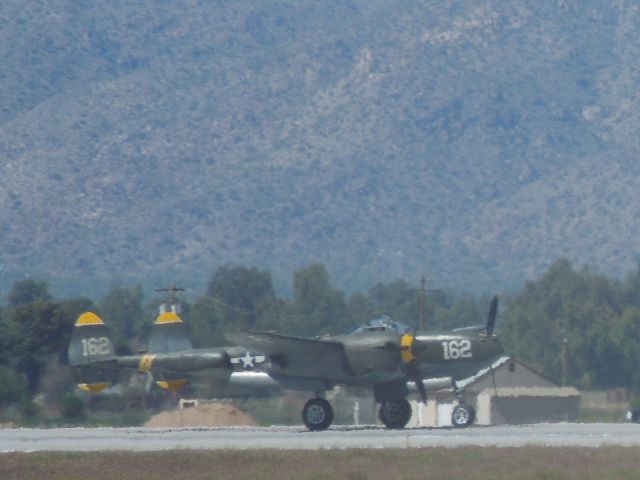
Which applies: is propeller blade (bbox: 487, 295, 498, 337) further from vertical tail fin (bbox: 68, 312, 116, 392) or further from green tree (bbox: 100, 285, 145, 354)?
green tree (bbox: 100, 285, 145, 354)

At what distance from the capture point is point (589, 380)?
72.9 m

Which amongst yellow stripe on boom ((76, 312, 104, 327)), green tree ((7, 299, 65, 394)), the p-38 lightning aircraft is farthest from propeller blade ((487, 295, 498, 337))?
green tree ((7, 299, 65, 394))

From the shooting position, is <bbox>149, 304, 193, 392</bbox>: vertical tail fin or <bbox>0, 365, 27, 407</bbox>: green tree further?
<bbox>0, 365, 27, 407</bbox>: green tree

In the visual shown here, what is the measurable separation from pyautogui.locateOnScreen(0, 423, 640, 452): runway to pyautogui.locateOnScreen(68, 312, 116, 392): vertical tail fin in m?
2.27

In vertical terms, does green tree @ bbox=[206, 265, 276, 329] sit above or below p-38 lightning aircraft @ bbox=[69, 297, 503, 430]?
above

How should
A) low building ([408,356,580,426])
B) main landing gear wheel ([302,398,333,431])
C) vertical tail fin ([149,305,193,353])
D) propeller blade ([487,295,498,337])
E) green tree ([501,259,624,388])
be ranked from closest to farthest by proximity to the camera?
main landing gear wheel ([302,398,333,431])
propeller blade ([487,295,498,337])
vertical tail fin ([149,305,193,353])
low building ([408,356,580,426])
green tree ([501,259,624,388])

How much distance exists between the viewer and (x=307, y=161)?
173 metres

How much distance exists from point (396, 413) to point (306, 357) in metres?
2.91

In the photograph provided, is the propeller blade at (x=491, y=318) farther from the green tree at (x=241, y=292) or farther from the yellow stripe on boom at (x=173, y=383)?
the green tree at (x=241, y=292)

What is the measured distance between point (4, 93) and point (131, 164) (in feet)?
63.8

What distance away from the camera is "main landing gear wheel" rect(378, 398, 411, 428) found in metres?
42.2

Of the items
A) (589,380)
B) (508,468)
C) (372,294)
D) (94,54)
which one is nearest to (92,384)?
(508,468)

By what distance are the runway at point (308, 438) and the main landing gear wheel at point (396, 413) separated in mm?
348

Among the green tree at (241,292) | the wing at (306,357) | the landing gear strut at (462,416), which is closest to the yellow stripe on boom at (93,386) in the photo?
the wing at (306,357)
